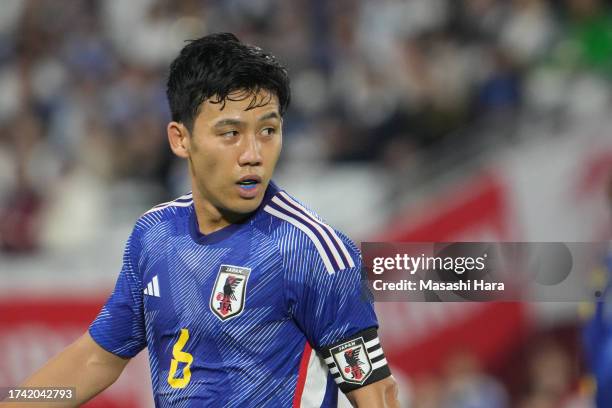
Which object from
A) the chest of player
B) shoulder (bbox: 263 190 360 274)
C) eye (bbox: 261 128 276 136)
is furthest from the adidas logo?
eye (bbox: 261 128 276 136)

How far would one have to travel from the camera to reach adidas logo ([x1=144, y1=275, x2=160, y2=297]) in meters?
2.79

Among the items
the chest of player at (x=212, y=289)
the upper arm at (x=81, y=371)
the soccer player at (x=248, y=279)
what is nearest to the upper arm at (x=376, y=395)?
the soccer player at (x=248, y=279)

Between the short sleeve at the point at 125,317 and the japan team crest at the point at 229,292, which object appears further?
the short sleeve at the point at 125,317

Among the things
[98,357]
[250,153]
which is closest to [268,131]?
[250,153]

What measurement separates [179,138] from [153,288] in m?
0.40

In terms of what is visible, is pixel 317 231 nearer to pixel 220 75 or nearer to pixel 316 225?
pixel 316 225

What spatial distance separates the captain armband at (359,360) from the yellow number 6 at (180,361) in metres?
0.37

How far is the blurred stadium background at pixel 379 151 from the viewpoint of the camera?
7359 millimetres

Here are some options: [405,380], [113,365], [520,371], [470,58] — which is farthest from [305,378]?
[470,58]

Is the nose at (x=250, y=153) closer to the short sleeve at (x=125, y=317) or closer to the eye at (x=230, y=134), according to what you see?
the eye at (x=230, y=134)

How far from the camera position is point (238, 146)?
262cm

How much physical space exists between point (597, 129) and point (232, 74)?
5.53m

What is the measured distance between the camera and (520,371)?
25.1 feet

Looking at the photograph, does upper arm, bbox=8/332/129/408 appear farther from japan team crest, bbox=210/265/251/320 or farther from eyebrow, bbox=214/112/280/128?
eyebrow, bbox=214/112/280/128
